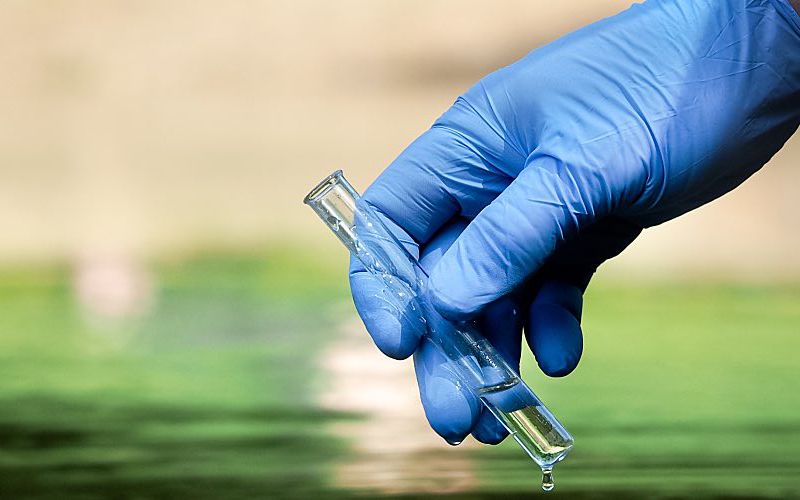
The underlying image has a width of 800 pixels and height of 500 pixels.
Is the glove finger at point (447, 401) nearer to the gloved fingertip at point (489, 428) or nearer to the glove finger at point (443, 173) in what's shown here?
the gloved fingertip at point (489, 428)

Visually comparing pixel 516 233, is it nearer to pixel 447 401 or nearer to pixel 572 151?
pixel 572 151

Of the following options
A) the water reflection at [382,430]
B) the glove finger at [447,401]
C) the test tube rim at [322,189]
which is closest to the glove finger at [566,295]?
the glove finger at [447,401]

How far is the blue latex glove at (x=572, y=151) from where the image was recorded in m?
1.12

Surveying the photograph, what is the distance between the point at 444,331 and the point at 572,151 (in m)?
0.22

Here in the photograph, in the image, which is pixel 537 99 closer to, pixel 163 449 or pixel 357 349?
pixel 163 449

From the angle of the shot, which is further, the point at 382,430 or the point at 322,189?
the point at 382,430

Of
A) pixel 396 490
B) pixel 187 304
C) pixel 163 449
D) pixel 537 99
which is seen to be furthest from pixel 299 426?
pixel 537 99

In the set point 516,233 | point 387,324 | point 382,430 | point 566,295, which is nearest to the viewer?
point 516,233

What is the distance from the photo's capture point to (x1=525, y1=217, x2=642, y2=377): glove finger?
1.30 m

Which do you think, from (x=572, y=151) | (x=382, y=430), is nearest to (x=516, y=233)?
(x=572, y=151)

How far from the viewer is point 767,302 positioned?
289 centimetres

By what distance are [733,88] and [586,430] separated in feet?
3.10

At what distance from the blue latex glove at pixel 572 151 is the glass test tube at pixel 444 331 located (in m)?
0.03

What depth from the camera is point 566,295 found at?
4.43 ft
